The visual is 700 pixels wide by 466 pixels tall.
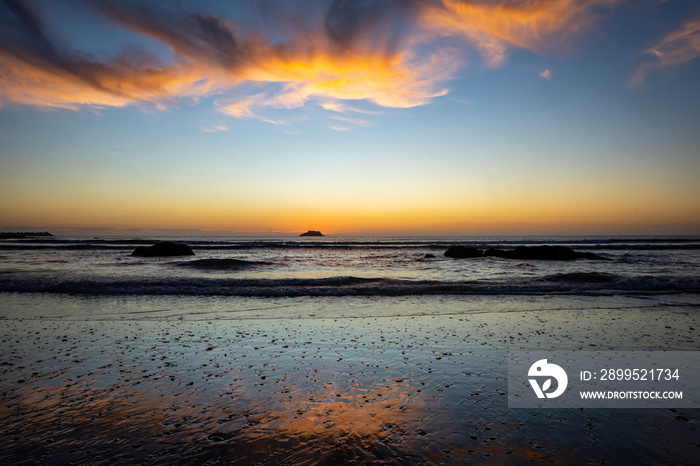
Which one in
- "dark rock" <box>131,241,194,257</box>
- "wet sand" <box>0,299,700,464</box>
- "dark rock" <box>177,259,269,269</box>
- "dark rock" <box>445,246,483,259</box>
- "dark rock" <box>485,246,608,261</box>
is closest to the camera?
"wet sand" <box>0,299,700,464</box>

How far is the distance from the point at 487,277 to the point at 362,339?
1497 centimetres

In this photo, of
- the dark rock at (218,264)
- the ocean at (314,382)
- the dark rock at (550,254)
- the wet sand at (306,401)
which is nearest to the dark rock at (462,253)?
the dark rock at (550,254)

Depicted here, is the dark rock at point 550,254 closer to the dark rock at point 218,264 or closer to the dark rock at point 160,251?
the dark rock at point 218,264

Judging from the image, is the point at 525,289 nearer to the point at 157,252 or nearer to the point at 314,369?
the point at 314,369

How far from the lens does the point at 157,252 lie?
38.0m

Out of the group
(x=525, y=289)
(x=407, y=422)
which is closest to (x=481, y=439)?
(x=407, y=422)

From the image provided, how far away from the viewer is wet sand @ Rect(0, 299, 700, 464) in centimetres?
404

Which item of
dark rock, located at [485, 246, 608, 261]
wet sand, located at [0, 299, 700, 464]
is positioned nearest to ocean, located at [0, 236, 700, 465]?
wet sand, located at [0, 299, 700, 464]

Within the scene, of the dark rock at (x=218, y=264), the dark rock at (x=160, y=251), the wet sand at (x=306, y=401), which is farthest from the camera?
the dark rock at (x=160, y=251)

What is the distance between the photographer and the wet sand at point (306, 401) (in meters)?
4.04

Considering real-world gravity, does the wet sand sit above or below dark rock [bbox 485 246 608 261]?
below

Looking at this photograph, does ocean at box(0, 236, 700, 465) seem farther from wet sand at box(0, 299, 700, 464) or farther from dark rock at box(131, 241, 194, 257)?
dark rock at box(131, 241, 194, 257)

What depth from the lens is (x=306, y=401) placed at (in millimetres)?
5344

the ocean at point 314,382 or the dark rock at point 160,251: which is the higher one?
the dark rock at point 160,251
